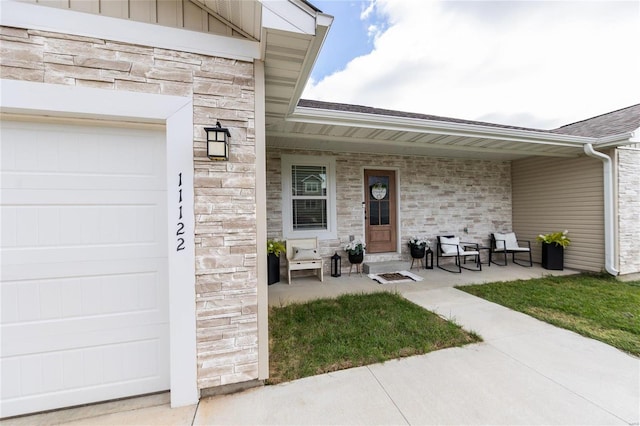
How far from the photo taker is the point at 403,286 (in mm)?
4223

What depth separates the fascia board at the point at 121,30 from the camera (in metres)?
1.46

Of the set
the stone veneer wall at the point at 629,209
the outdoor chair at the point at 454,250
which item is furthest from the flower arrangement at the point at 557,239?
the outdoor chair at the point at 454,250

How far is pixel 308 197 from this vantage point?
4.98 metres

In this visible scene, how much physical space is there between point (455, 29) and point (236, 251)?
19.7 ft

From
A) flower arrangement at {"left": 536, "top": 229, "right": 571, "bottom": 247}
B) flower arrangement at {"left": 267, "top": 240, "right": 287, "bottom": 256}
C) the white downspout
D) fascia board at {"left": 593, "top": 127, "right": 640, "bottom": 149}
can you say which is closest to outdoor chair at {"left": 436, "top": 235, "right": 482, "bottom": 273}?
flower arrangement at {"left": 536, "top": 229, "right": 571, "bottom": 247}

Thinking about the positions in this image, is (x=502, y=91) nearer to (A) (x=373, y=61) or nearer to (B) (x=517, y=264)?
(A) (x=373, y=61)

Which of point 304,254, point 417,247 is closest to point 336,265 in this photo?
point 304,254

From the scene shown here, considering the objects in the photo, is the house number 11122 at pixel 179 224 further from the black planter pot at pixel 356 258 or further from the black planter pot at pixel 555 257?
the black planter pot at pixel 555 257

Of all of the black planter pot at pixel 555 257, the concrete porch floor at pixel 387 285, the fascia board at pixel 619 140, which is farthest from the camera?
the black planter pot at pixel 555 257

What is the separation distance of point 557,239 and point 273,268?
5.97 m

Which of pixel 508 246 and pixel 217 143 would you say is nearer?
pixel 217 143

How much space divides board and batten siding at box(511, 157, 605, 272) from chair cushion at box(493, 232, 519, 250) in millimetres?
A: 536

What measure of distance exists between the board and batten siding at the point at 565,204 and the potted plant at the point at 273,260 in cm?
604

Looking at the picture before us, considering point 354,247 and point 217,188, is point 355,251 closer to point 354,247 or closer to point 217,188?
point 354,247
